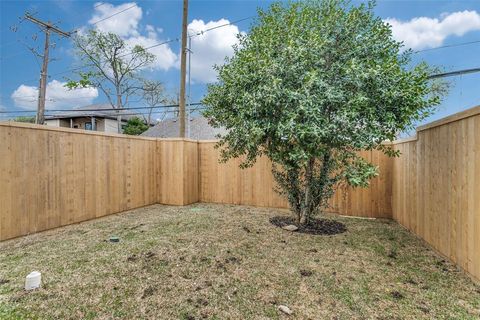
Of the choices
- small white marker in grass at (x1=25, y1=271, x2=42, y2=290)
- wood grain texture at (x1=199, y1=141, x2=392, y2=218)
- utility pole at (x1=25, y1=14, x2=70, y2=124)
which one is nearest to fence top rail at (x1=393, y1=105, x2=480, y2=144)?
wood grain texture at (x1=199, y1=141, x2=392, y2=218)

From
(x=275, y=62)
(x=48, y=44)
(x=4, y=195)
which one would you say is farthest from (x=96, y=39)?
(x=275, y=62)

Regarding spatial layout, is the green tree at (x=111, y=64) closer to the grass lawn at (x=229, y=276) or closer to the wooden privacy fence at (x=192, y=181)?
the wooden privacy fence at (x=192, y=181)

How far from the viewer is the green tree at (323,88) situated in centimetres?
333

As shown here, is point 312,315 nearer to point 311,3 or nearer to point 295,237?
point 295,237

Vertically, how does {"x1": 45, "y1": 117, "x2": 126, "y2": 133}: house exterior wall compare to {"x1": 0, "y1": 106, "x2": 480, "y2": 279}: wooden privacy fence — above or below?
above

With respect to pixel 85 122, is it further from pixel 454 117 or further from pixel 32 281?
pixel 454 117

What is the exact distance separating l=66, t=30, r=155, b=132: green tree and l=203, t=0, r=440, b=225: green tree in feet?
55.7

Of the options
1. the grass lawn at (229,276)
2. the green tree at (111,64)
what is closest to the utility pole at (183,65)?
the grass lawn at (229,276)

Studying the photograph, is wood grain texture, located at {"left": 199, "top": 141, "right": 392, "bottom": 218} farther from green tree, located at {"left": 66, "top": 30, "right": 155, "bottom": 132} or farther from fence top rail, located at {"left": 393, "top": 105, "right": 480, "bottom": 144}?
green tree, located at {"left": 66, "top": 30, "right": 155, "bottom": 132}

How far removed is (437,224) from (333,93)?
209cm

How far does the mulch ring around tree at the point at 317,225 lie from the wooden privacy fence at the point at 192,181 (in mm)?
898

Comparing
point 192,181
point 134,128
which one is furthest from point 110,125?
point 192,181

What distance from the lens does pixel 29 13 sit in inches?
423

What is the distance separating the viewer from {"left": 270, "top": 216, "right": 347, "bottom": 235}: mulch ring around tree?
4199 mm
